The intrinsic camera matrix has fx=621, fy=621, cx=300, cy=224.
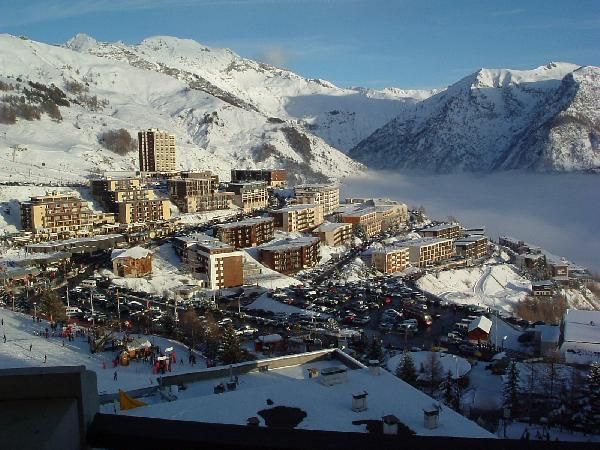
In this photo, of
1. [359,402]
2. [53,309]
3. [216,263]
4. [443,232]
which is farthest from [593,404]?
[443,232]

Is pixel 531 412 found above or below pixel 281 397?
below

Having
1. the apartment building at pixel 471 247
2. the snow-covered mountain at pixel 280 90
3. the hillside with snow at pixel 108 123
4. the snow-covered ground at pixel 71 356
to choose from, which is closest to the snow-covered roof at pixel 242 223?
the apartment building at pixel 471 247

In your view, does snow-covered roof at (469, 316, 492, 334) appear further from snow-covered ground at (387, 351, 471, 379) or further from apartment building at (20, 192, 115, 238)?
apartment building at (20, 192, 115, 238)

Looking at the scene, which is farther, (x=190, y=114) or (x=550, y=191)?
(x=550, y=191)

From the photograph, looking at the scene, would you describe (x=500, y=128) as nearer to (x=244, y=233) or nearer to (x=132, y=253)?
(x=244, y=233)

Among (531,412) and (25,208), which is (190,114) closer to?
(25,208)

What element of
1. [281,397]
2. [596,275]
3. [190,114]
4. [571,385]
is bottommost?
[596,275]

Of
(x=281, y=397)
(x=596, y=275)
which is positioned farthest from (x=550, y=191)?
(x=281, y=397)
